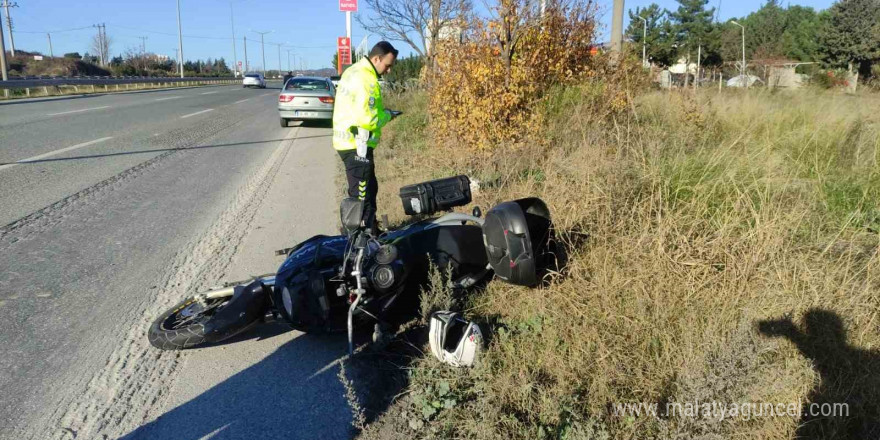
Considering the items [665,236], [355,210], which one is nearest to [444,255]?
[355,210]

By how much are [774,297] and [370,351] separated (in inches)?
88.9

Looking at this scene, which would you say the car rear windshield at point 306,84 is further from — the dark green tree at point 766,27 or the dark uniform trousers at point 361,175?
the dark green tree at point 766,27

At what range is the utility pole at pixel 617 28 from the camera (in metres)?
9.17

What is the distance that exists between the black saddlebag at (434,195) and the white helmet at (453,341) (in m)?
0.95

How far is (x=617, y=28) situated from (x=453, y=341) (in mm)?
7949

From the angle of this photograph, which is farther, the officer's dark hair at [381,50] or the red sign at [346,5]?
the red sign at [346,5]

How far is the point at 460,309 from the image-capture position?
11.9ft

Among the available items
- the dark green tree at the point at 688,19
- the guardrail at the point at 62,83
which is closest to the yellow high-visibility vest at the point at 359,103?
the guardrail at the point at 62,83

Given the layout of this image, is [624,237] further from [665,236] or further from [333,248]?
[333,248]

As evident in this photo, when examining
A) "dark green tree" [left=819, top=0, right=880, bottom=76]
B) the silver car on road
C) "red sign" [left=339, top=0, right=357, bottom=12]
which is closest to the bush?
the silver car on road

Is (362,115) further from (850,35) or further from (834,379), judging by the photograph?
(850,35)

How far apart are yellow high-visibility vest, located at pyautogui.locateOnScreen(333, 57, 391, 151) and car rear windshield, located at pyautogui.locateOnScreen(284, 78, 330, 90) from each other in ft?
42.2

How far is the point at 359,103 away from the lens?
427cm

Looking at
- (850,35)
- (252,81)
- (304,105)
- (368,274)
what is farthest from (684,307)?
(252,81)
